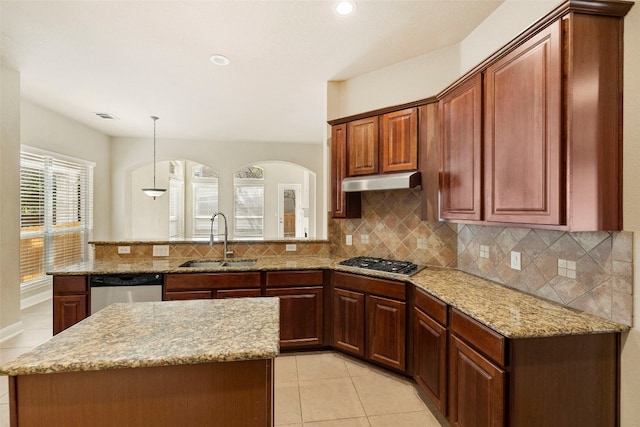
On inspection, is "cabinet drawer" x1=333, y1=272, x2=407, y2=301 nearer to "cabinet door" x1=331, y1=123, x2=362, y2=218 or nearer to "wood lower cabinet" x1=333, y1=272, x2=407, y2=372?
"wood lower cabinet" x1=333, y1=272, x2=407, y2=372

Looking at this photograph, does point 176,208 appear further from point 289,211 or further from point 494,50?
point 494,50

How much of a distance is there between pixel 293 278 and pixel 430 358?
1337 millimetres

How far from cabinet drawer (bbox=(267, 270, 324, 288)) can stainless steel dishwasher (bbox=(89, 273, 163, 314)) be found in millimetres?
1013

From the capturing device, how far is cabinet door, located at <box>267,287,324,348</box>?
2.80m

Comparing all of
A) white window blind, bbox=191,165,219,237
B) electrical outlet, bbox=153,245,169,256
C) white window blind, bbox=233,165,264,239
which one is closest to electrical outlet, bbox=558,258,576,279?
electrical outlet, bbox=153,245,169,256

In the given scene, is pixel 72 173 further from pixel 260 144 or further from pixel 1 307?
pixel 260 144

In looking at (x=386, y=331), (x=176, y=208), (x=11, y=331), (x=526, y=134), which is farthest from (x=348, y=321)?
(x=176, y=208)

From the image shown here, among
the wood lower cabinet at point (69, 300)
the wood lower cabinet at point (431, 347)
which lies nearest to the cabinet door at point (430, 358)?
the wood lower cabinet at point (431, 347)

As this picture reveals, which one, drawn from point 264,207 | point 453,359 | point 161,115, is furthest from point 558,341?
point 264,207

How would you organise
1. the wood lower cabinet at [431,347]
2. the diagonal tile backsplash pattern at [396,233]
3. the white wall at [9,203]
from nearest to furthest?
the wood lower cabinet at [431,347] < the diagonal tile backsplash pattern at [396,233] < the white wall at [9,203]

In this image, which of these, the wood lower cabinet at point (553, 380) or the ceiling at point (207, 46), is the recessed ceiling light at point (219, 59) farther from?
the wood lower cabinet at point (553, 380)

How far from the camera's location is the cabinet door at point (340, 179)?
9.94 feet

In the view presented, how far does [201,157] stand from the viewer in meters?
6.39

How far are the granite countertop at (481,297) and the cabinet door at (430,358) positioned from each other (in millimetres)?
250
